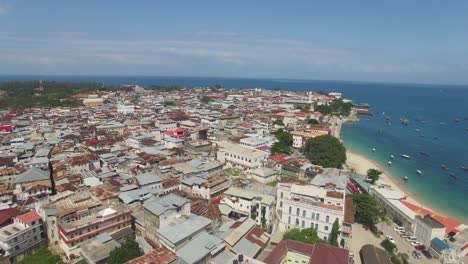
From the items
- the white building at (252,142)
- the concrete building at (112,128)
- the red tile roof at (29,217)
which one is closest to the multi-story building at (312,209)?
the red tile roof at (29,217)

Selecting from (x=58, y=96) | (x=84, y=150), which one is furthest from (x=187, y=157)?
(x=58, y=96)

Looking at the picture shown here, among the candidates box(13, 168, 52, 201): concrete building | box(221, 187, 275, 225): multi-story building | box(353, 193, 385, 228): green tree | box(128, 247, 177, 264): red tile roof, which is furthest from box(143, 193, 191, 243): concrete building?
box(353, 193, 385, 228): green tree

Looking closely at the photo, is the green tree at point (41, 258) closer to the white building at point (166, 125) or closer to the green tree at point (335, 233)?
the green tree at point (335, 233)

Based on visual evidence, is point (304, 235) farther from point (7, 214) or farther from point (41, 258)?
point (7, 214)

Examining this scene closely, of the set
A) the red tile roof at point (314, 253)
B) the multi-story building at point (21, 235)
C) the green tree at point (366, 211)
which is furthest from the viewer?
the green tree at point (366, 211)

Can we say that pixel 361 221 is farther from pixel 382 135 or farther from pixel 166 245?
pixel 382 135

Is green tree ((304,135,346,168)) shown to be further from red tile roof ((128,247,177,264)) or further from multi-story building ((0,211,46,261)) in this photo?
multi-story building ((0,211,46,261))
